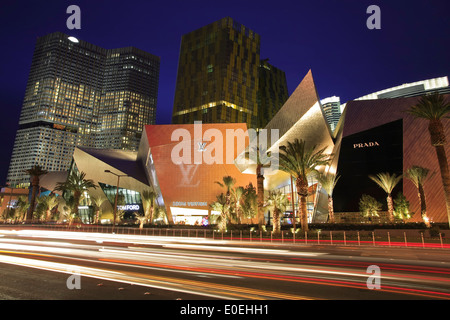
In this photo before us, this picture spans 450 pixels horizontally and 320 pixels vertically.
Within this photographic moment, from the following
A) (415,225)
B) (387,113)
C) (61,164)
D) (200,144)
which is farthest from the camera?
(61,164)

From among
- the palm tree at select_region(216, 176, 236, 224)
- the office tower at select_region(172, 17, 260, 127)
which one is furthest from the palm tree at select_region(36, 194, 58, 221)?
the office tower at select_region(172, 17, 260, 127)

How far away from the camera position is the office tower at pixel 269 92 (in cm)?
13360

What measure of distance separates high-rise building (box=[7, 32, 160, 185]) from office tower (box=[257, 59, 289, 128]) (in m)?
95.2

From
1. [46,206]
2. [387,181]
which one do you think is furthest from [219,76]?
[387,181]

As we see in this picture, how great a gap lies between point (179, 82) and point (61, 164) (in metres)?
95.9

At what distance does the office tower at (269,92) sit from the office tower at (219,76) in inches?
462

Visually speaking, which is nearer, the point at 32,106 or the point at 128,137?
the point at 32,106

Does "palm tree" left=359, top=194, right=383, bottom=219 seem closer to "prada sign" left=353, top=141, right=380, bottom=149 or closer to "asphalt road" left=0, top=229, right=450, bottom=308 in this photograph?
"prada sign" left=353, top=141, right=380, bottom=149

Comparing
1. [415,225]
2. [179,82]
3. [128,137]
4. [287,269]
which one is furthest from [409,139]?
[128,137]

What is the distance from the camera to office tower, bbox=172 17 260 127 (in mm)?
114500

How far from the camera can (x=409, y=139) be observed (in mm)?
35656

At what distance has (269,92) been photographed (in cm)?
14275

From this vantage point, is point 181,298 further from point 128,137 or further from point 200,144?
point 128,137

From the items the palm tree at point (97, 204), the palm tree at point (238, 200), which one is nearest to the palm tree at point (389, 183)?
the palm tree at point (238, 200)
